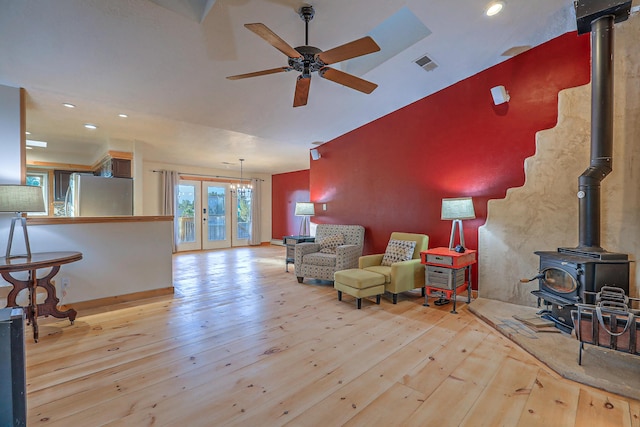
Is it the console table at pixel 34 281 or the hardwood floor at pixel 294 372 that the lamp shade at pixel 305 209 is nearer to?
the hardwood floor at pixel 294 372

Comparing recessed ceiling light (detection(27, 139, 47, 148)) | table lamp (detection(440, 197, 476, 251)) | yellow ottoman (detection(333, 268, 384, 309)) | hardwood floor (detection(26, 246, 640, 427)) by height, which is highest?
recessed ceiling light (detection(27, 139, 47, 148))

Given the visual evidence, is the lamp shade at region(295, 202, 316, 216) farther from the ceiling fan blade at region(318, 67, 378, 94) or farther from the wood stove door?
the wood stove door

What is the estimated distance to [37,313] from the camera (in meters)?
2.74

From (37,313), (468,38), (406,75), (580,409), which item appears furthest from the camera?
(406,75)

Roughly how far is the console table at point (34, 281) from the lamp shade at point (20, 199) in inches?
18.5

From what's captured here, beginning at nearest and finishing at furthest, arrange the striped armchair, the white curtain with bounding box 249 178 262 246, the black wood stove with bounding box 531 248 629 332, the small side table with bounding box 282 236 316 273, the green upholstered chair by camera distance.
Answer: the black wood stove with bounding box 531 248 629 332
the green upholstered chair
the striped armchair
the small side table with bounding box 282 236 316 273
the white curtain with bounding box 249 178 262 246

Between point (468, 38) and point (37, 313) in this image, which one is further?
point (468, 38)

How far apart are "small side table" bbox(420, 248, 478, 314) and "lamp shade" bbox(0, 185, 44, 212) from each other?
4.04m

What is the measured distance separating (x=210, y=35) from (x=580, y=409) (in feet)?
12.7

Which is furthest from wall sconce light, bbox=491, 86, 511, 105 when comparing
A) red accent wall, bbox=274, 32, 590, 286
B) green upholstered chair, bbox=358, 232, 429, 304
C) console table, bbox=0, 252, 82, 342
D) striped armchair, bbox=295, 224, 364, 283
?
console table, bbox=0, 252, 82, 342

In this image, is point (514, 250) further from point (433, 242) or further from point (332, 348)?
point (332, 348)

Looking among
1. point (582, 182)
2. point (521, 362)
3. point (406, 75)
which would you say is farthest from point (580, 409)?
point (406, 75)

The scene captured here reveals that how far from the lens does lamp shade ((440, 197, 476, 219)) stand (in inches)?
132

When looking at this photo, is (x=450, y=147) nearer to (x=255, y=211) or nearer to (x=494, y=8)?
(x=494, y=8)
